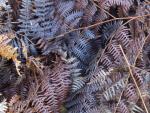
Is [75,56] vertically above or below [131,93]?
above

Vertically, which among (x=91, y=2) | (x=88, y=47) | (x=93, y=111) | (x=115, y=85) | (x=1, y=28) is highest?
(x=91, y=2)

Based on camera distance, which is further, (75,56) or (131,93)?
(75,56)

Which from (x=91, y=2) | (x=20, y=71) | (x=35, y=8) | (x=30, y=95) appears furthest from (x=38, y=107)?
(x=91, y=2)

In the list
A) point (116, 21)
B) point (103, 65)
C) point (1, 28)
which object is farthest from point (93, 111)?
point (1, 28)

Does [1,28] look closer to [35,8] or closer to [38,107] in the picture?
[35,8]

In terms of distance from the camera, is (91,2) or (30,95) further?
(91,2)

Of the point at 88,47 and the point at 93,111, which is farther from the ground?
the point at 88,47
